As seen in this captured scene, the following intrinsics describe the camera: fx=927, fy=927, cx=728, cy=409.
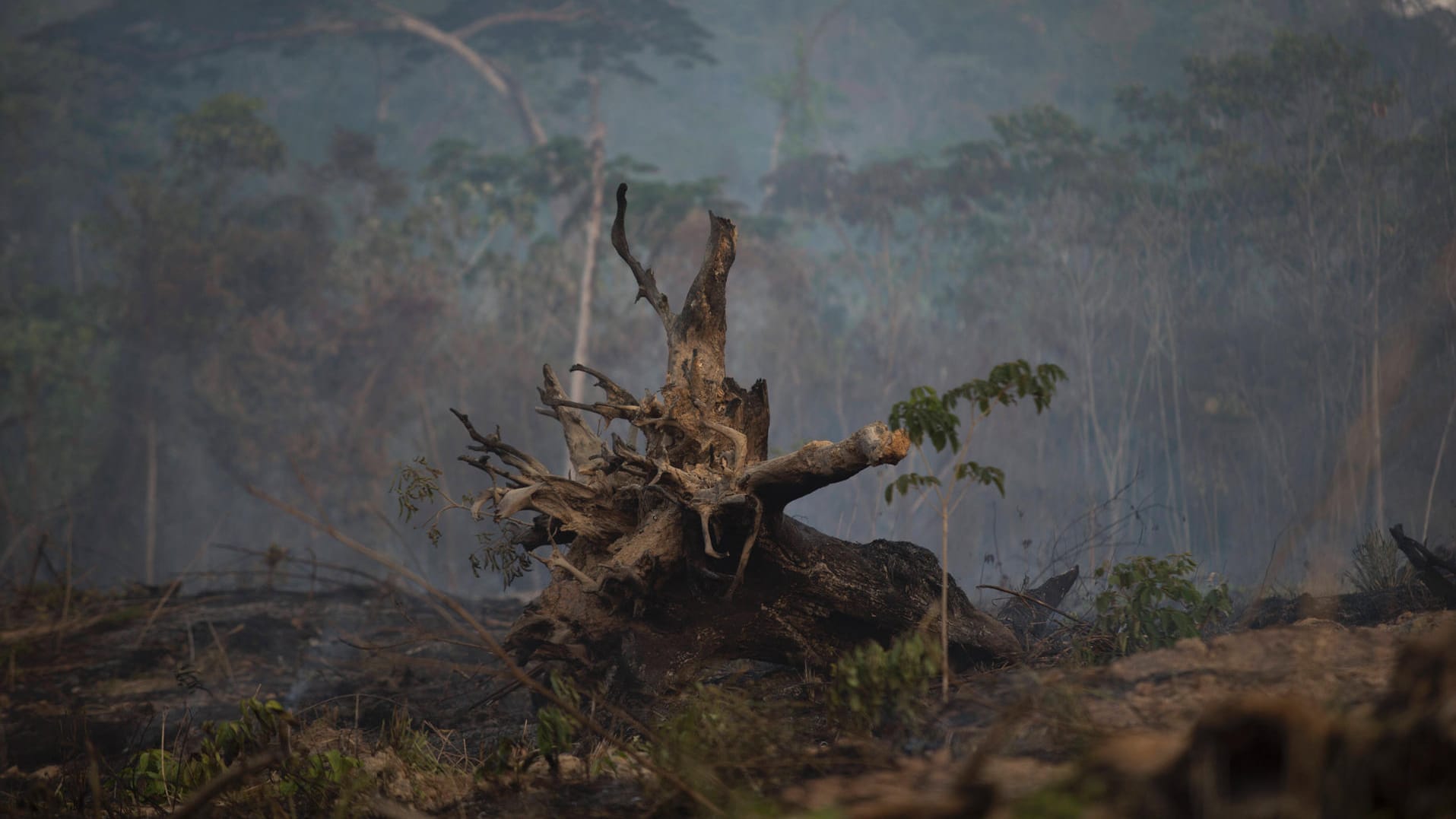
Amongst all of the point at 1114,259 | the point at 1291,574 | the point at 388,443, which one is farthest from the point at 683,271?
the point at 1291,574

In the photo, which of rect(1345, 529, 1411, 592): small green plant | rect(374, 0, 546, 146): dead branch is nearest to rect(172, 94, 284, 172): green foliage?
rect(374, 0, 546, 146): dead branch

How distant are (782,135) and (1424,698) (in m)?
34.1

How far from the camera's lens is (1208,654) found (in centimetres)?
328

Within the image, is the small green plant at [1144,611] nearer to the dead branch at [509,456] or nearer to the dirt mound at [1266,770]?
the dirt mound at [1266,770]

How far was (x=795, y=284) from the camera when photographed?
27594mm

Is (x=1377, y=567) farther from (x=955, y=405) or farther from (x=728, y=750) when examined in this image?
(x=728, y=750)

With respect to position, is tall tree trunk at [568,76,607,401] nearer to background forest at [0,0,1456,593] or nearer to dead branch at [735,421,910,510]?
background forest at [0,0,1456,593]

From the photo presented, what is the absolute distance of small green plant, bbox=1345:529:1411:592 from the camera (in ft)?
23.4

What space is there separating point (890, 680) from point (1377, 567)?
620 centimetres

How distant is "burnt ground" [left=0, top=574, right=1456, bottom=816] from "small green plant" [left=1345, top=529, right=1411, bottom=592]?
2.34m

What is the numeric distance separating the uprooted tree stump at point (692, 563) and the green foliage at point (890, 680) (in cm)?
129

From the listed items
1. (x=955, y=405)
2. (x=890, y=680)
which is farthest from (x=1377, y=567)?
(x=890, y=680)

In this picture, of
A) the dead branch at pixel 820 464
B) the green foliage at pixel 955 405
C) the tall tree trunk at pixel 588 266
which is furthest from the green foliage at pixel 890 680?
the tall tree trunk at pixel 588 266

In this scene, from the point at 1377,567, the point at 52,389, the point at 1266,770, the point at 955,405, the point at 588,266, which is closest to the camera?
the point at 1266,770
